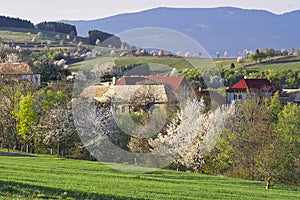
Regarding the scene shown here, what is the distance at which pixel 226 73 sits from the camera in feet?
306

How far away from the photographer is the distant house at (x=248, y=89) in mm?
72375

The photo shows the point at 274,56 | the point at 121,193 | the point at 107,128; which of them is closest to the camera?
the point at 121,193

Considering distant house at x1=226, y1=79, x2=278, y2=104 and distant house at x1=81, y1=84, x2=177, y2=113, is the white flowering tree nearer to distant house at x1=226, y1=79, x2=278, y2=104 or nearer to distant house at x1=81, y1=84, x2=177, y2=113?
distant house at x1=81, y1=84, x2=177, y2=113

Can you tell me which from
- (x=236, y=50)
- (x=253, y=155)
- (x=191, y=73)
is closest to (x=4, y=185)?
(x=253, y=155)

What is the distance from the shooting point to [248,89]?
73312 mm

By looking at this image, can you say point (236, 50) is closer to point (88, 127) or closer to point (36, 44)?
point (36, 44)

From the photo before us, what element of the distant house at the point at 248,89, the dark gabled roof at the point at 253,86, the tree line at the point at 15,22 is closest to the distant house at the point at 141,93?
the distant house at the point at 248,89

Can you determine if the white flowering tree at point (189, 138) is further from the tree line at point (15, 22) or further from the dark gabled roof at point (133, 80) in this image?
the tree line at point (15, 22)

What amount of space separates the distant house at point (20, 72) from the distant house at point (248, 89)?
1022 inches

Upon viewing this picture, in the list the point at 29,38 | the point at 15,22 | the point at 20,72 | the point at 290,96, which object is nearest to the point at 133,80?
the point at 20,72

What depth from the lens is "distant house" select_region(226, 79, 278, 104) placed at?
72375mm

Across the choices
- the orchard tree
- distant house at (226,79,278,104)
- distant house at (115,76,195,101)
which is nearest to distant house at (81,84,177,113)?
distant house at (115,76,195,101)

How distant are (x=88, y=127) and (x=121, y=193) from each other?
88.2 ft

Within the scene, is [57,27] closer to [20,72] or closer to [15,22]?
[15,22]
